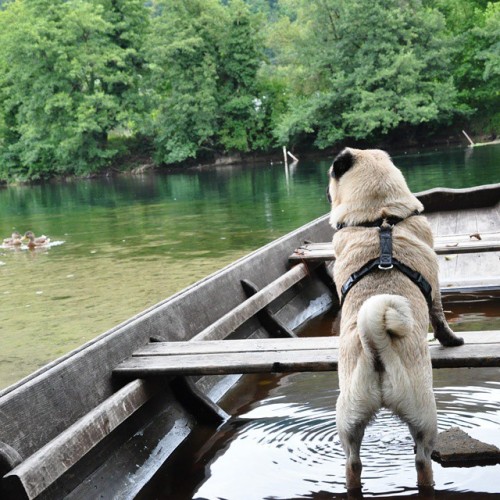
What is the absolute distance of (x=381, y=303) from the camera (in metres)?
3.44

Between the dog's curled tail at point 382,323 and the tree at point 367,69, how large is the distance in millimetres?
46461

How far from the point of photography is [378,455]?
188 inches

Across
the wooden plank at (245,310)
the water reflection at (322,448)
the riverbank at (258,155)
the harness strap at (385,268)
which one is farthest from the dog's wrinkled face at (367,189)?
the riverbank at (258,155)

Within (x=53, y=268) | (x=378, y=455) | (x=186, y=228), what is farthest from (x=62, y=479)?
(x=186, y=228)

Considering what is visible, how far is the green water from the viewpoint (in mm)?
10352

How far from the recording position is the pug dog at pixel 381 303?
3498 mm

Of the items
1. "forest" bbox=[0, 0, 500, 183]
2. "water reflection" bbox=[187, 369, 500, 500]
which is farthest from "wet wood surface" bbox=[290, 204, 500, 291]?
"forest" bbox=[0, 0, 500, 183]

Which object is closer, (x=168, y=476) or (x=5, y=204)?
(x=168, y=476)

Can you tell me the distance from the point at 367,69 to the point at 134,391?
156ft

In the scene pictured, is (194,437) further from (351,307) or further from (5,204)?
(5,204)

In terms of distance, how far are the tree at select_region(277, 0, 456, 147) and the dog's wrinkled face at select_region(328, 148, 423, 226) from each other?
150ft

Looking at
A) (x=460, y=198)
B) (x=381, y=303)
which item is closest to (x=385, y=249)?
(x=381, y=303)

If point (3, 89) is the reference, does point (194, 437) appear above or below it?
below

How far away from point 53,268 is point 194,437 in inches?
437
